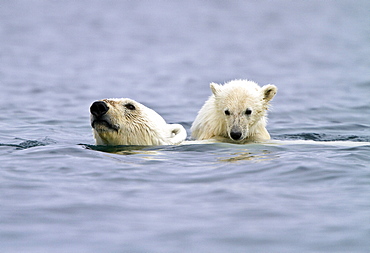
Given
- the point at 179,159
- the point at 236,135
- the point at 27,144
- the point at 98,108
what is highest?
the point at 98,108

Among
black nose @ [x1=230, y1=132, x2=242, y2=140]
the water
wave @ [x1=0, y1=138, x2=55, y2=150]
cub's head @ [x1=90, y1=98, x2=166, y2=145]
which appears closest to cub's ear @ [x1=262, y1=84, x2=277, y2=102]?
the water

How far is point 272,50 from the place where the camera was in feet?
112

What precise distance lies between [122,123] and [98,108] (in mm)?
472

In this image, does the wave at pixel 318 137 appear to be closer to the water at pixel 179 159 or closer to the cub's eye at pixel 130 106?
the water at pixel 179 159

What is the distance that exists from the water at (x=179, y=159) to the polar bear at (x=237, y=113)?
67 centimetres

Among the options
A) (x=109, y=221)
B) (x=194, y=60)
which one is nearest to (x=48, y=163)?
(x=109, y=221)

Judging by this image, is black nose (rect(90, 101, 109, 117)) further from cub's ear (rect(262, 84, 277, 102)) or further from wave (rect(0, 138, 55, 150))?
cub's ear (rect(262, 84, 277, 102))

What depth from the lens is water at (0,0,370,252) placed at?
568cm

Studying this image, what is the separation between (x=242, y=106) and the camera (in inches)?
421

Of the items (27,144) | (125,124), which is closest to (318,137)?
(125,124)

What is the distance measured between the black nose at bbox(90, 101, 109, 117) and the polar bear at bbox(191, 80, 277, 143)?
8.15ft

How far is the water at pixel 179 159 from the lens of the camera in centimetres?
568

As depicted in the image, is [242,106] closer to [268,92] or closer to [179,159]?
[268,92]

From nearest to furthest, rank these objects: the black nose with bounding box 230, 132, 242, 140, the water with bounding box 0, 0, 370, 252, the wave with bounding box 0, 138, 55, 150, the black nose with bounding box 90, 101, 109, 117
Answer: the water with bounding box 0, 0, 370, 252
the black nose with bounding box 90, 101, 109, 117
the wave with bounding box 0, 138, 55, 150
the black nose with bounding box 230, 132, 242, 140
